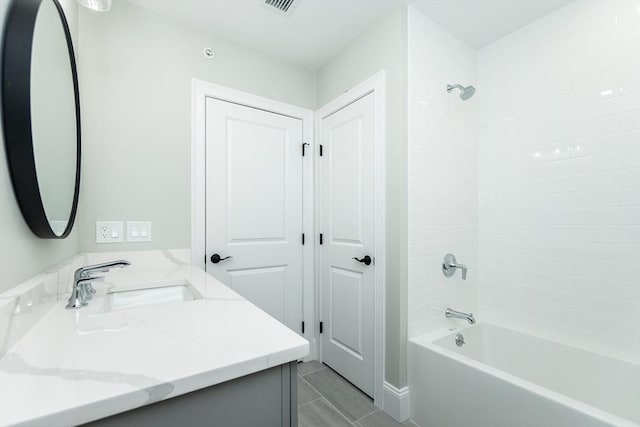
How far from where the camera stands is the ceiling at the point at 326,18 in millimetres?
1781

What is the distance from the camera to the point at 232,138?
2.12 meters

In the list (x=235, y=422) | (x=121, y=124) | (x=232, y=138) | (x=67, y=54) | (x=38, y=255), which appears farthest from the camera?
(x=232, y=138)

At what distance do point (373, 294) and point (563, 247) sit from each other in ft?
3.80

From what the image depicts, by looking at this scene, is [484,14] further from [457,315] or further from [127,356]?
[127,356]

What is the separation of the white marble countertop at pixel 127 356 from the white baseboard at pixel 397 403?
48.9 inches

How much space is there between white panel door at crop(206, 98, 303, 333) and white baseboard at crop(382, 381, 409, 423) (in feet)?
2.82

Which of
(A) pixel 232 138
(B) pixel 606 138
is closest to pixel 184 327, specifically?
(A) pixel 232 138

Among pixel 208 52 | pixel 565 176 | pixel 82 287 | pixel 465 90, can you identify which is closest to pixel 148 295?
pixel 82 287

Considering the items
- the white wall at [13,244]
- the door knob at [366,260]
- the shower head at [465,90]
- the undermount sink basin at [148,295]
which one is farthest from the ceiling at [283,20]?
the undermount sink basin at [148,295]

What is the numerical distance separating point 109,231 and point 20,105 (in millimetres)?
1031

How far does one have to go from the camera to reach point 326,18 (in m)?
1.92

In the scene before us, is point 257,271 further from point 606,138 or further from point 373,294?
point 606,138

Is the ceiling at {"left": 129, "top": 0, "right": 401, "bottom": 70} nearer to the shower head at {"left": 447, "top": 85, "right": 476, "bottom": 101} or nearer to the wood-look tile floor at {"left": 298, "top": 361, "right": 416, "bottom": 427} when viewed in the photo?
the shower head at {"left": 447, "top": 85, "right": 476, "bottom": 101}

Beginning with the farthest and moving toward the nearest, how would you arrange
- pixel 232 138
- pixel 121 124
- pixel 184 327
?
pixel 232 138 → pixel 121 124 → pixel 184 327
